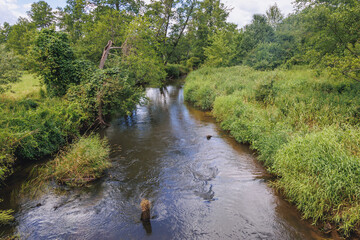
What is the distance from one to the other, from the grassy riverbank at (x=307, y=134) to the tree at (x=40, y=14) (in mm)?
31982

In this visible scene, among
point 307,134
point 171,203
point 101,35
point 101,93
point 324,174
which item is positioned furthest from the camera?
point 101,35

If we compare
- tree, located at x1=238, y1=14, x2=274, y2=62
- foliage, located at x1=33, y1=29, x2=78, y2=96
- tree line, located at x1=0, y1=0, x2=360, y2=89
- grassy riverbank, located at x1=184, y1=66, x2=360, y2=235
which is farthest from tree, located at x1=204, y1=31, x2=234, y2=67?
foliage, located at x1=33, y1=29, x2=78, y2=96

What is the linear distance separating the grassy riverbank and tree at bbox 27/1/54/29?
31982 millimetres

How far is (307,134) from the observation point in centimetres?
698

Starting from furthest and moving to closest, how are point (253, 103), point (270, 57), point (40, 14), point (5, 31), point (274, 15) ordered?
1. point (274, 15)
2. point (5, 31)
3. point (40, 14)
4. point (270, 57)
5. point (253, 103)

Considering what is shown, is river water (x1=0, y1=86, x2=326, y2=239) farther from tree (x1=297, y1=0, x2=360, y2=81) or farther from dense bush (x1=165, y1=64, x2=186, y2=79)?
dense bush (x1=165, y1=64, x2=186, y2=79)

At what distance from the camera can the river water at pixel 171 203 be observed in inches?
207

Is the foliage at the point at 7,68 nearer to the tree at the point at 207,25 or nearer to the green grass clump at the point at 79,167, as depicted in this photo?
the green grass clump at the point at 79,167

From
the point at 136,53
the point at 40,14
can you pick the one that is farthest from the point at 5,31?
the point at 136,53

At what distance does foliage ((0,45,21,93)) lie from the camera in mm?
10506

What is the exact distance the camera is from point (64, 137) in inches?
396

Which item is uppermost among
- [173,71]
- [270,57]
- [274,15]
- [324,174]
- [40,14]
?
[274,15]

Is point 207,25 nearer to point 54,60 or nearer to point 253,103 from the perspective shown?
point 253,103

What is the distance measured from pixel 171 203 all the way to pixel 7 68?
1161cm
